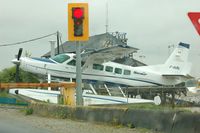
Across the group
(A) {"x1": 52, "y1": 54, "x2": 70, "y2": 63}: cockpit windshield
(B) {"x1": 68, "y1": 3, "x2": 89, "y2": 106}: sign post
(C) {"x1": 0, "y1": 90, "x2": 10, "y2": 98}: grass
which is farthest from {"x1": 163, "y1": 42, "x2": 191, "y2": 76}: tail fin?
(B) {"x1": 68, "y1": 3, "x2": 89, "y2": 106}: sign post

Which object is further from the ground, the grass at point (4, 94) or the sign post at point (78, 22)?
the sign post at point (78, 22)

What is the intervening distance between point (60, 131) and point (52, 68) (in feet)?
69.8

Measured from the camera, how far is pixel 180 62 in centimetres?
4278

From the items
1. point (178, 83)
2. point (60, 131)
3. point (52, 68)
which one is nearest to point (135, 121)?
point (60, 131)

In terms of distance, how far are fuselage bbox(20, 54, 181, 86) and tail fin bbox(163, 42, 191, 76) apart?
4.50m

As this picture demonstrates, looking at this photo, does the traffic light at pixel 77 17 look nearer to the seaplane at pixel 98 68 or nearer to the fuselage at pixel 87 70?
the seaplane at pixel 98 68

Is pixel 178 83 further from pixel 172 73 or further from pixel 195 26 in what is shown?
pixel 195 26

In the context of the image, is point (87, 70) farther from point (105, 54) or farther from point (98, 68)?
point (105, 54)

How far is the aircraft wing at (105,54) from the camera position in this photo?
33.5 metres

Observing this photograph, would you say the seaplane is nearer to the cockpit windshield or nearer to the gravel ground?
the cockpit windshield

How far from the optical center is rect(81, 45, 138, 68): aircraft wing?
33469mm

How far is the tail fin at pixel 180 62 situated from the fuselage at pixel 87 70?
4.50 meters

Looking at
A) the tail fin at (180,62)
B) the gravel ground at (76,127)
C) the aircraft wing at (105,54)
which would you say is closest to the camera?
the gravel ground at (76,127)

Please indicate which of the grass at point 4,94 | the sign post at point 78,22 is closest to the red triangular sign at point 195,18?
the sign post at point 78,22
